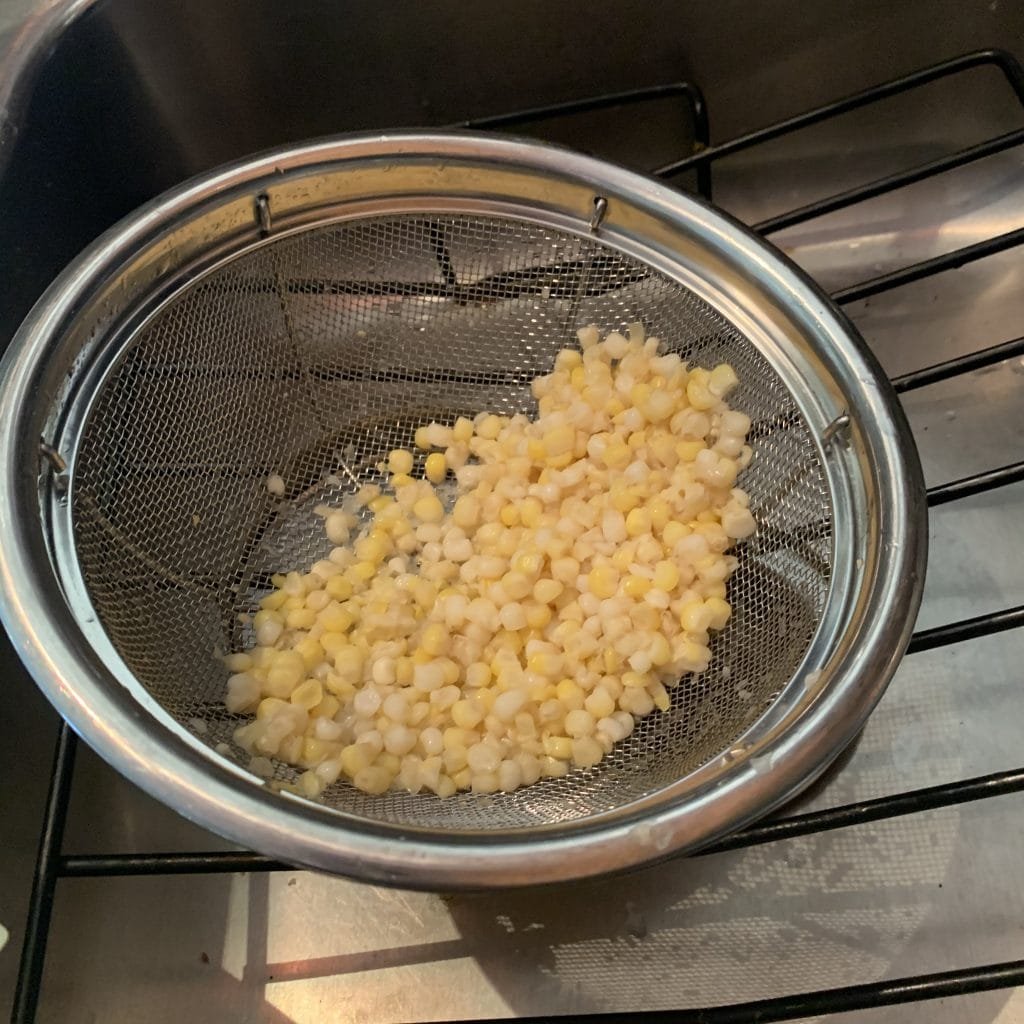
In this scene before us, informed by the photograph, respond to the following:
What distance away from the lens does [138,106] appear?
2.85ft

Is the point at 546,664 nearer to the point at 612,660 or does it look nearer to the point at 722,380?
the point at 612,660

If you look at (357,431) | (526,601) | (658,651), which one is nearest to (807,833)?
(658,651)

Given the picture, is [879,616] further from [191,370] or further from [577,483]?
[191,370]

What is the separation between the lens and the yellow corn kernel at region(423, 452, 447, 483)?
85 cm

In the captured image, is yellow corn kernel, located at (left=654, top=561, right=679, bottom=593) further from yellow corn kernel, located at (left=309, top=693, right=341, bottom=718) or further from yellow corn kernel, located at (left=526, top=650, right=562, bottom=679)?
yellow corn kernel, located at (left=309, top=693, right=341, bottom=718)

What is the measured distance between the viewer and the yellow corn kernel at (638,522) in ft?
2.44

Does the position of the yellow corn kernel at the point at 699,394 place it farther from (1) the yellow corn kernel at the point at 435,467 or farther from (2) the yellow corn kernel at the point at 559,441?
(1) the yellow corn kernel at the point at 435,467

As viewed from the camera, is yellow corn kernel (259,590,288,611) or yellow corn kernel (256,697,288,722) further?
yellow corn kernel (259,590,288,611)

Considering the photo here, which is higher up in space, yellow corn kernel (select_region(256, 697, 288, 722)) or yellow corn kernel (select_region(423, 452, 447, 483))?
yellow corn kernel (select_region(423, 452, 447, 483))

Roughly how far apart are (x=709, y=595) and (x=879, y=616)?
19 cm

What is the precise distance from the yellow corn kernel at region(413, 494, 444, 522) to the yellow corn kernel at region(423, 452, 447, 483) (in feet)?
0.11

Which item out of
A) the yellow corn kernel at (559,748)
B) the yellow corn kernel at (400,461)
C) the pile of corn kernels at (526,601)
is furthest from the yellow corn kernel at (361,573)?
the yellow corn kernel at (559,748)

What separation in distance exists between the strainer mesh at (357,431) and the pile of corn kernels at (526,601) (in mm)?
25

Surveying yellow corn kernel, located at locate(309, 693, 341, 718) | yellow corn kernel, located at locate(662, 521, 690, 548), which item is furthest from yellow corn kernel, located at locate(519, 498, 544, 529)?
yellow corn kernel, located at locate(309, 693, 341, 718)
